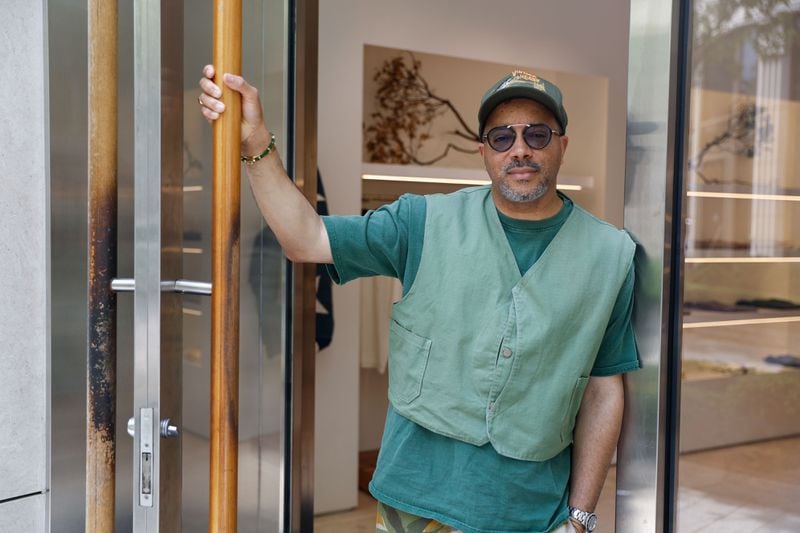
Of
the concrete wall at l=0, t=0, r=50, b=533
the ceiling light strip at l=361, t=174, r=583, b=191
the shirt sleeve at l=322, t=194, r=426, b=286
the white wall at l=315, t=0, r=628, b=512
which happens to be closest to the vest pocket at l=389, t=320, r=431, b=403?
the shirt sleeve at l=322, t=194, r=426, b=286

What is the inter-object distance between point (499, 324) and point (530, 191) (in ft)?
0.85

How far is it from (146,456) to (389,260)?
1.99 ft

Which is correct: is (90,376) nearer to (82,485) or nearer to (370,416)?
(82,485)

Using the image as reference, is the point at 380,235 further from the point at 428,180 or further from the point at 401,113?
the point at 401,113

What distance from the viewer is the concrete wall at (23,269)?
2078 mm

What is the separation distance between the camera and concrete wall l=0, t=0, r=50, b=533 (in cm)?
208

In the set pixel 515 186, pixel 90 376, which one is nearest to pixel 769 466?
pixel 515 186

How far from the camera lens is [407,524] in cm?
164

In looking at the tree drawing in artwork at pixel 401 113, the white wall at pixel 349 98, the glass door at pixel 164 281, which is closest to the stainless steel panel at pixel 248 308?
the glass door at pixel 164 281

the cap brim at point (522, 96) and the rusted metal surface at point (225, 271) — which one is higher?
the cap brim at point (522, 96)

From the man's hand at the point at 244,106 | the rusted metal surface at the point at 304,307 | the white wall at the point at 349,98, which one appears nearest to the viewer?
the man's hand at the point at 244,106

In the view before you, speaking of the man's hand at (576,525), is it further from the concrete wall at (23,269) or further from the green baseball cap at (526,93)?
the concrete wall at (23,269)

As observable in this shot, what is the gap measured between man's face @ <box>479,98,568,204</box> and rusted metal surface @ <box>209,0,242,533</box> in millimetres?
475

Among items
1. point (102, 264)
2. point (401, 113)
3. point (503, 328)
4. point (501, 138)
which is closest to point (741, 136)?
point (501, 138)
